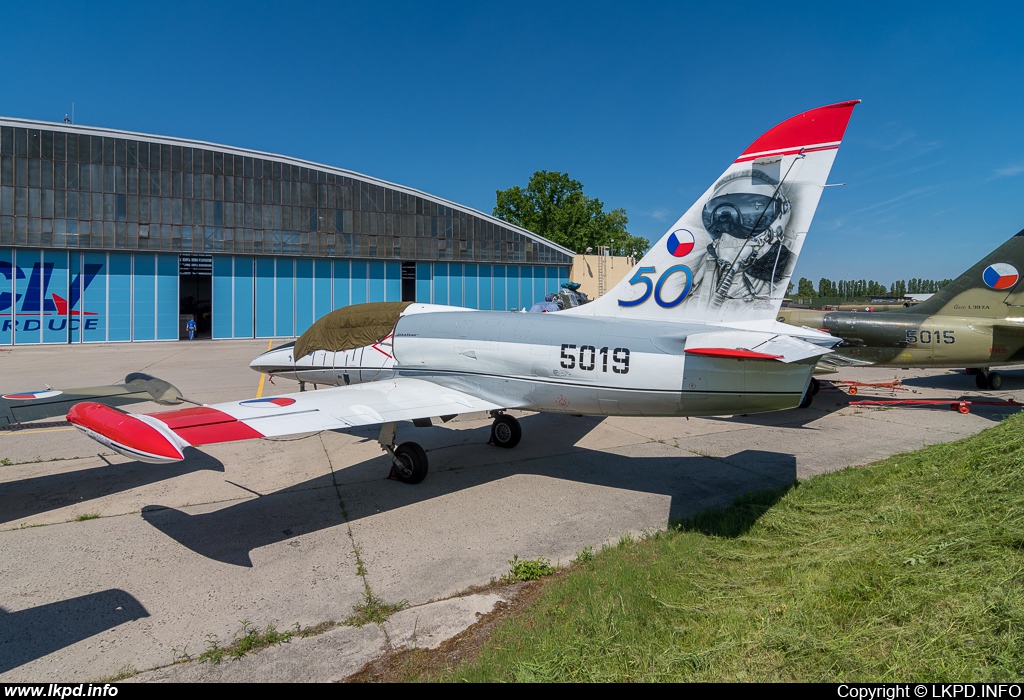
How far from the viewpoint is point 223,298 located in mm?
33250

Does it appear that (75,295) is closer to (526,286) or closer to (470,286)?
(470,286)

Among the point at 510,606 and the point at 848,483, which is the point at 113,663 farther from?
the point at 848,483

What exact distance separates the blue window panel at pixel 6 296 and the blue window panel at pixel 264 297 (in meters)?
12.2

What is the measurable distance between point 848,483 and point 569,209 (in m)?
66.3

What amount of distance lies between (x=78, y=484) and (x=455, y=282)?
106ft

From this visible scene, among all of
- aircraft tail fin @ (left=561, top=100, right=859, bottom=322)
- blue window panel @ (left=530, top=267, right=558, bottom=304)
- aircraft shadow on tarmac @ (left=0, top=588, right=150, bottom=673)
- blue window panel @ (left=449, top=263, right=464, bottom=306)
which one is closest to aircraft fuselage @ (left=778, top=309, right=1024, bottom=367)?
aircraft tail fin @ (left=561, top=100, right=859, bottom=322)

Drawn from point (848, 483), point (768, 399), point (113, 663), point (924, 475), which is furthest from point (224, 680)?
point (924, 475)

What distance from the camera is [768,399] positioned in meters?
6.05

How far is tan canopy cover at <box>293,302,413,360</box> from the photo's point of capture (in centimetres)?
947

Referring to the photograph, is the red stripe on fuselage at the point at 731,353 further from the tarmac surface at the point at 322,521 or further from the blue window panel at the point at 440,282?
the blue window panel at the point at 440,282

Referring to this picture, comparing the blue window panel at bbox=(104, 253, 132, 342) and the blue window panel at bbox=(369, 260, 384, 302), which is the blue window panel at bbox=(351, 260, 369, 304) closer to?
the blue window panel at bbox=(369, 260, 384, 302)

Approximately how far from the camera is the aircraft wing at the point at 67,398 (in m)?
6.16

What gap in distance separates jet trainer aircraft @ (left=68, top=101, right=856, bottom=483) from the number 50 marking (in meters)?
0.02

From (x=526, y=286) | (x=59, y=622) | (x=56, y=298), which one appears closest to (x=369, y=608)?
(x=59, y=622)
